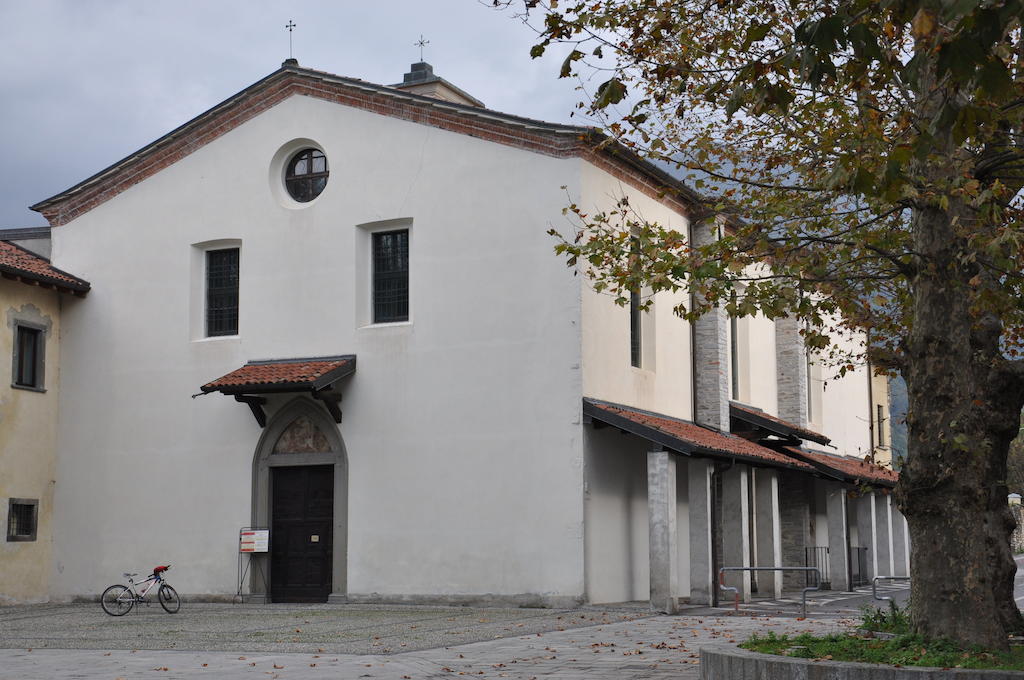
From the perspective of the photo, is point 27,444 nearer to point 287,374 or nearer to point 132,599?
point 132,599

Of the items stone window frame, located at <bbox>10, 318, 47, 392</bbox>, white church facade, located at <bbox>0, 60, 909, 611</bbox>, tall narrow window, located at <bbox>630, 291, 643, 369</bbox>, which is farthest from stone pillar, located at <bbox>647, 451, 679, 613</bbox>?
stone window frame, located at <bbox>10, 318, 47, 392</bbox>

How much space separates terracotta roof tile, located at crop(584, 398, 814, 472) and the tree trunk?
29.3 ft

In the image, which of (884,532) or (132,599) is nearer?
(132,599)

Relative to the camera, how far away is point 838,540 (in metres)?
26.2

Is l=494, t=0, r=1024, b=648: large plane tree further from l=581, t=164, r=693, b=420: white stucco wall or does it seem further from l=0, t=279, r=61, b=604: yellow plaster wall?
l=0, t=279, r=61, b=604: yellow plaster wall

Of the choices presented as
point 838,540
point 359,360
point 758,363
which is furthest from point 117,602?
point 758,363

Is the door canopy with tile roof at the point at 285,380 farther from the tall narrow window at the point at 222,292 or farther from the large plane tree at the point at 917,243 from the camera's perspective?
the large plane tree at the point at 917,243

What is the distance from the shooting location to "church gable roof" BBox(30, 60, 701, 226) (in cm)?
2011

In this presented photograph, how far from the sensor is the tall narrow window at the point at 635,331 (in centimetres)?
2211

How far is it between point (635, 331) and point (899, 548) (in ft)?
46.0

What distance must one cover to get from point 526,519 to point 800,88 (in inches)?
400

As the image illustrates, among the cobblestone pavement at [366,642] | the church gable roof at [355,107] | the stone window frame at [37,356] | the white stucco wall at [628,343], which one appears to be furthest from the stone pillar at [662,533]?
the stone window frame at [37,356]

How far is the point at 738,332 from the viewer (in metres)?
27.6

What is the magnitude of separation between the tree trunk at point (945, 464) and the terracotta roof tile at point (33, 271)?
650 inches
